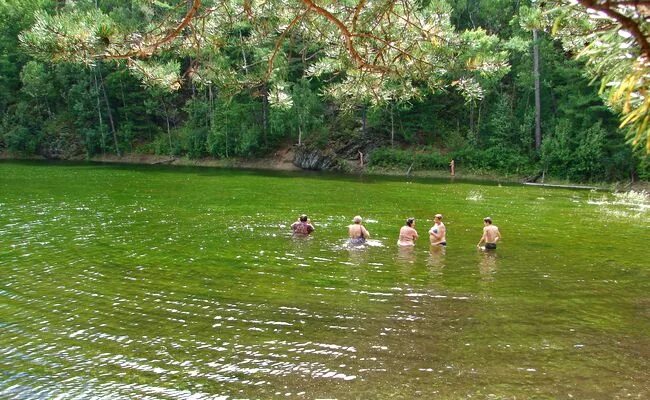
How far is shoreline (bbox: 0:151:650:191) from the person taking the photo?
38.9m

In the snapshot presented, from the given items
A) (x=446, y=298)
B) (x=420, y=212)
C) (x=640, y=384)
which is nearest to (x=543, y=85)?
Result: (x=420, y=212)

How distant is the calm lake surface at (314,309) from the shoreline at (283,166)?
18735 mm

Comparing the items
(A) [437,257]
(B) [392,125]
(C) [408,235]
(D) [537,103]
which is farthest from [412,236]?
(B) [392,125]

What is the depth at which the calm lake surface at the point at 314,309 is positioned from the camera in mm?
7531

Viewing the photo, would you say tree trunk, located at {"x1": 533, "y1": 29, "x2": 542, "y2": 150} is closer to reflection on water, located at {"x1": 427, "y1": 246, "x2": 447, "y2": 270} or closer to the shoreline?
the shoreline

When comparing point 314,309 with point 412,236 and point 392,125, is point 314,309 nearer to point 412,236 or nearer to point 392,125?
point 412,236

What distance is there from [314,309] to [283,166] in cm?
4374

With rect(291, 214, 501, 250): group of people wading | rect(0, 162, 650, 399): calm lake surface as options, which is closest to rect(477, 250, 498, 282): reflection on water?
rect(0, 162, 650, 399): calm lake surface

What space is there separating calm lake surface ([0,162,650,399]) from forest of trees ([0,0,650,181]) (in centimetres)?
390

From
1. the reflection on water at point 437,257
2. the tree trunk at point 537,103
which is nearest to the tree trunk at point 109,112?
the tree trunk at point 537,103

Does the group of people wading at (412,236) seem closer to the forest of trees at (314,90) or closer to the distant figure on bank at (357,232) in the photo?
the distant figure on bank at (357,232)

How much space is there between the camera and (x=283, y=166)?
53812mm

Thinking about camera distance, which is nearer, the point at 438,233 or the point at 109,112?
the point at 438,233

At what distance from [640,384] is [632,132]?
19.5 feet
